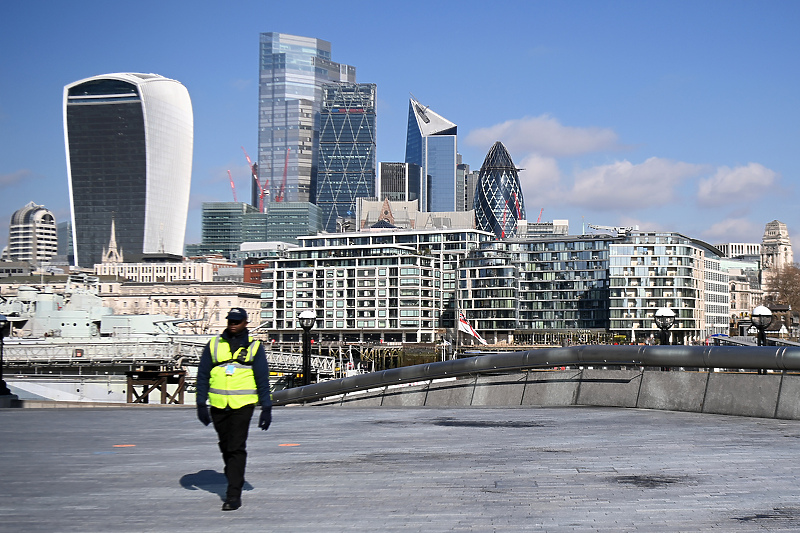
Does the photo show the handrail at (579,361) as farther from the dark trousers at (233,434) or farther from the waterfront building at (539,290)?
the waterfront building at (539,290)

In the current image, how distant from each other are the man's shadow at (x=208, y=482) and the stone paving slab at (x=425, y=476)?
0.10ft

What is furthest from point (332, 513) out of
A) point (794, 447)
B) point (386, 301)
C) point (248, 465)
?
point (386, 301)

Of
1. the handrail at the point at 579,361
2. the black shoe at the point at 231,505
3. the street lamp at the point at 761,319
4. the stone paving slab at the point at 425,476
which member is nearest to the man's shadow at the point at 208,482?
the stone paving slab at the point at 425,476

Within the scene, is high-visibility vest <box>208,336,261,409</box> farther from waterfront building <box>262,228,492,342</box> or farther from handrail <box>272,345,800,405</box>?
waterfront building <box>262,228,492,342</box>

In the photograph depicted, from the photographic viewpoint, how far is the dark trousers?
29.1ft

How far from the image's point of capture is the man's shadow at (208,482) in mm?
9742

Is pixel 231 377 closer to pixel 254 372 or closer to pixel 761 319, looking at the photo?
pixel 254 372

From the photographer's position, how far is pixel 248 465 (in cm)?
1156

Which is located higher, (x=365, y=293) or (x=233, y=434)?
(x=365, y=293)

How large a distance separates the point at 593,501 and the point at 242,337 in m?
3.88

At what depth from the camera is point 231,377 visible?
9.21 m

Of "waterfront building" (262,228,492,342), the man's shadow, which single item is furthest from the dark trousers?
"waterfront building" (262,228,492,342)

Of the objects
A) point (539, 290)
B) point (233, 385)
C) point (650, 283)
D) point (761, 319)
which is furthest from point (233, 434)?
point (539, 290)

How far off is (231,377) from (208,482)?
172cm
